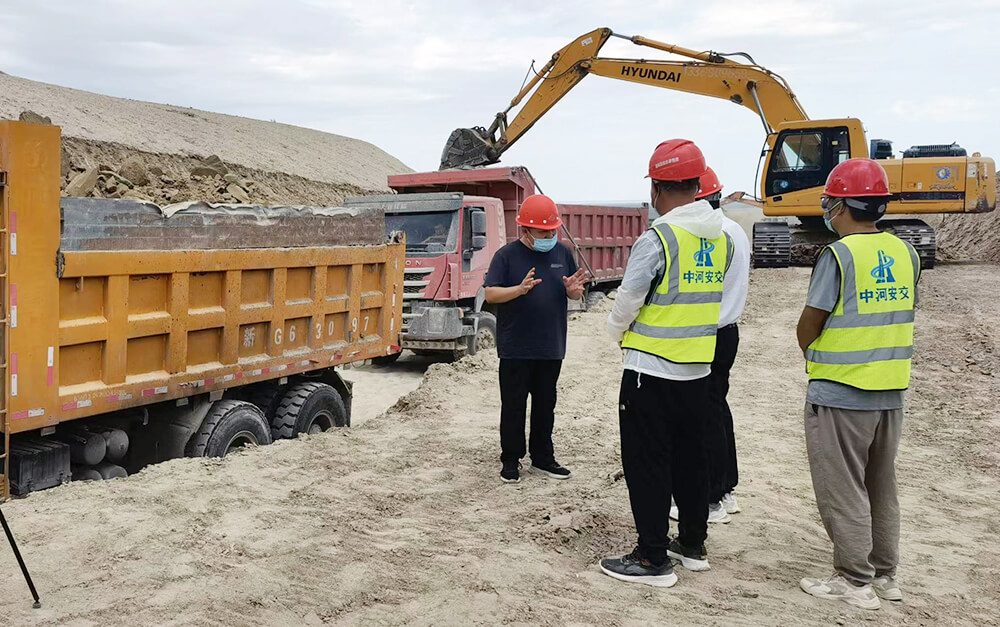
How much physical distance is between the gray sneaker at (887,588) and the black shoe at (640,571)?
89 centimetres

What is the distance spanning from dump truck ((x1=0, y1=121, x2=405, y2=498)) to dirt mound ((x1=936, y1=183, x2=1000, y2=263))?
76.4ft

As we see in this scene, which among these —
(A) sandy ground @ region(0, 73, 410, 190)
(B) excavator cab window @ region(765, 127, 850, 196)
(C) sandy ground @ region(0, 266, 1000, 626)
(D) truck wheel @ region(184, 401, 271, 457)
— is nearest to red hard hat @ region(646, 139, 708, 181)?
(C) sandy ground @ region(0, 266, 1000, 626)

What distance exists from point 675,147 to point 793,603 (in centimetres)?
209

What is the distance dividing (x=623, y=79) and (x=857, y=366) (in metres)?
15.5

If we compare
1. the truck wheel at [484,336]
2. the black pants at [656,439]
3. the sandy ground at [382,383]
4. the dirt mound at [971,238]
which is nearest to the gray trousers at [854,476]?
the black pants at [656,439]

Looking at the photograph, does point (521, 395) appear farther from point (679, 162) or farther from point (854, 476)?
point (854, 476)

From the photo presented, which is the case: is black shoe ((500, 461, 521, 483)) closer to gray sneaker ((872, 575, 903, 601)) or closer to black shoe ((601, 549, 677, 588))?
black shoe ((601, 549, 677, 588))

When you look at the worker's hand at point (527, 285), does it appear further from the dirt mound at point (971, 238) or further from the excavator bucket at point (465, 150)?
the dirt mound at point (971, 238)

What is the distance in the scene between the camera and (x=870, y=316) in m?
3.73

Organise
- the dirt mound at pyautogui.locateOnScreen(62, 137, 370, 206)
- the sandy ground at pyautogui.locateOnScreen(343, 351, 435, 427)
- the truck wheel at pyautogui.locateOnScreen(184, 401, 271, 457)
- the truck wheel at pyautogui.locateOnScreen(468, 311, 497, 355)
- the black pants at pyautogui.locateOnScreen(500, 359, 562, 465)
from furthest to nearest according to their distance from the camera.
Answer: the dirt mound at pyautogui.locateOnScreen(62, 137, 370, 206) → the truck wheel at pyautogui.locateOnScreen(468, 311, 497, 355) → the sandy ground at pyautogui.locateOnScreen(343, 351, 435, 427) → the truck wheel at pyautogui.locateOnScreen(184, 401, 271, 457) → the black pants at pyautogui.locateOnScreen(500, 359, 562, 465)

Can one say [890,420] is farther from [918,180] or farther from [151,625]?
[918,180]

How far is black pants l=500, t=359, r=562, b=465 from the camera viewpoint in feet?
18.8

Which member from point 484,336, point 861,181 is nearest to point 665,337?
point 861,181

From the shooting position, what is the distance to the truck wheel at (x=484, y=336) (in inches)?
466
